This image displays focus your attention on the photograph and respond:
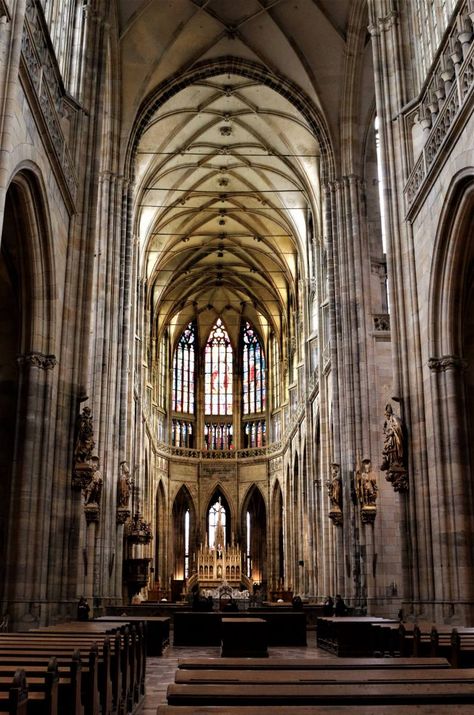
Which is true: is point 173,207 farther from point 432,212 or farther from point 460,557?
point 460,557

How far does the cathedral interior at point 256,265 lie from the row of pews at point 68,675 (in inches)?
A: 214

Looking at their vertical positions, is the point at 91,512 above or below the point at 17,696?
above

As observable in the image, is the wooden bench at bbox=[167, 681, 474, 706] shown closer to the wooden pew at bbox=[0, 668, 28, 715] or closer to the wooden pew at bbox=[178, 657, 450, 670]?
the wooden pew at bbox=[0, 668, 28, 715]

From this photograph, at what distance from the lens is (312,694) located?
4.32 metres

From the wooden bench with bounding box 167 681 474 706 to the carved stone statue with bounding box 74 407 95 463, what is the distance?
12.7 meters

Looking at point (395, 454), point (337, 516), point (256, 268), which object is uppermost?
point (256, 268)

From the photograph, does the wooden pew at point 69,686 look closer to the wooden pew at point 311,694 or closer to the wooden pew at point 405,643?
the wooden pew at point 311,694

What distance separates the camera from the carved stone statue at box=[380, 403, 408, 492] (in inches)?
650

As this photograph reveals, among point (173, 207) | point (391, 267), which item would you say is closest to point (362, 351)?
point (391, 267)

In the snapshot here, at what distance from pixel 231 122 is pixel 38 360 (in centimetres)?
2167

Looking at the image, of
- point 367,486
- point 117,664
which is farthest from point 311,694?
point 367,486

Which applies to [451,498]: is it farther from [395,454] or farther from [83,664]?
[83,664]

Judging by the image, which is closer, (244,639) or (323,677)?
(323,677)

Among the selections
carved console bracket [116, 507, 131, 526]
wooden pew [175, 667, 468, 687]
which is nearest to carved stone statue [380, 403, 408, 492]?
wooden pew [175, 667, 468, 687]
